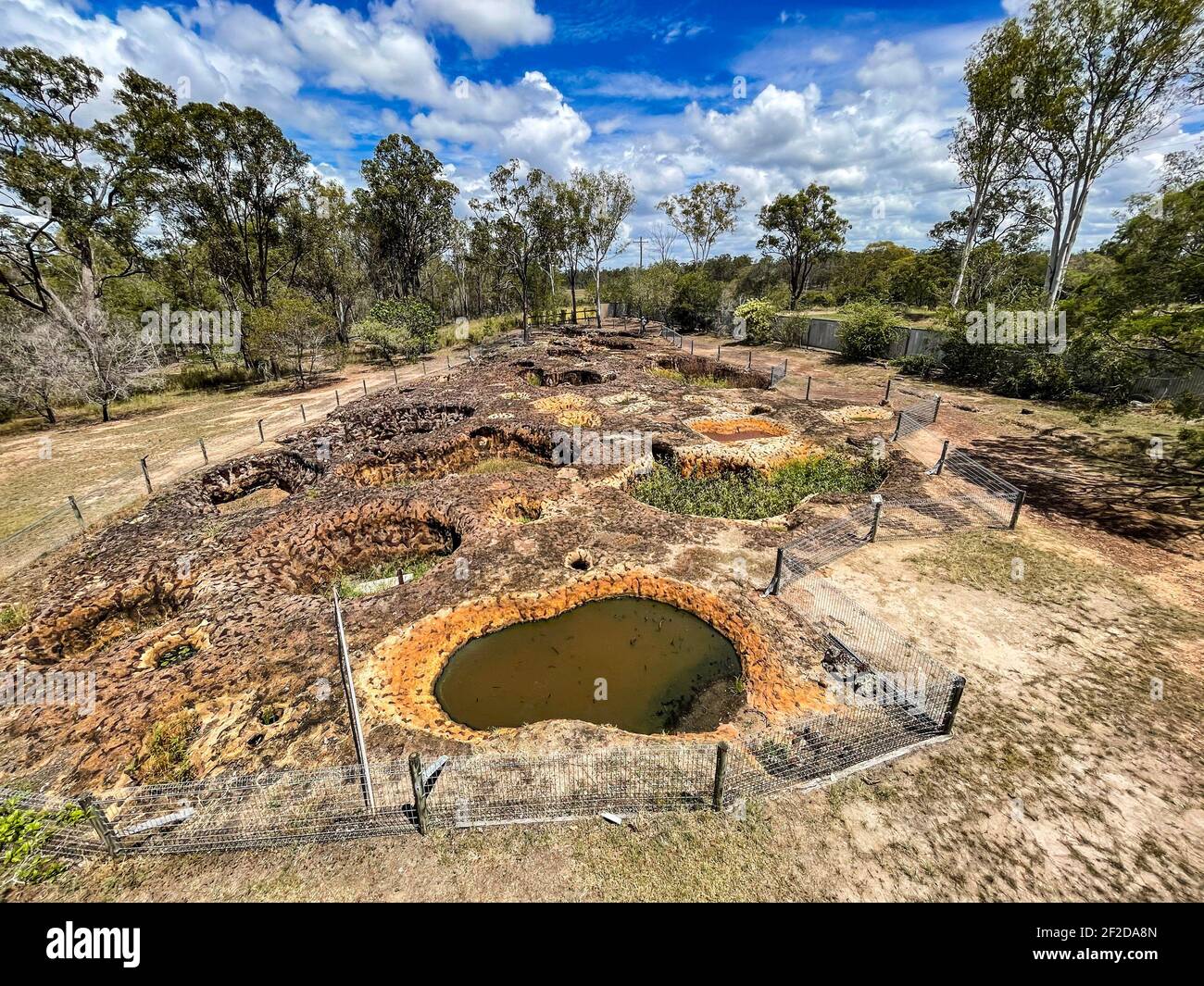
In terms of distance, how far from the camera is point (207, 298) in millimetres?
38688

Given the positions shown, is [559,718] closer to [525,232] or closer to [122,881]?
[122,881]

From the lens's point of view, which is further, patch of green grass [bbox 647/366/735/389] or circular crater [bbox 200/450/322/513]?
patch of green grass [bbox 647/366/735/389]

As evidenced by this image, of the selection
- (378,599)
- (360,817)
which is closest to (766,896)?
(360,817)

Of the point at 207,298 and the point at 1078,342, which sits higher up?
A: the point at 207,298

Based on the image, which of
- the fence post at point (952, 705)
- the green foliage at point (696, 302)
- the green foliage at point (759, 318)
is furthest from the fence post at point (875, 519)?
the green foliage at point (696, 302)

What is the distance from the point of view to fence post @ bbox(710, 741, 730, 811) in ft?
19.1

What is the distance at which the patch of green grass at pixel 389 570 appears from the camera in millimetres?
11609

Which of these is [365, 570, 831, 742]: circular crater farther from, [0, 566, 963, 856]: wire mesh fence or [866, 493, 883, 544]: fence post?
[866, 493, 883, 544]: fence post

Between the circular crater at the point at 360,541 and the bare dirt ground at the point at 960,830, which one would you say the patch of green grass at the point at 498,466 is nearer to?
the circular crater at the point at 360,541

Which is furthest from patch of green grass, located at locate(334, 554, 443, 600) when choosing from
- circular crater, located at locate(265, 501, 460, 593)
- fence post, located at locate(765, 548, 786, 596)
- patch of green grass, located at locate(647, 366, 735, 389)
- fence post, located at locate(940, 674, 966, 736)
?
patch of green grass, located at locate(647, 366, 735, 389)

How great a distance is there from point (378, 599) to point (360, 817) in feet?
16.3

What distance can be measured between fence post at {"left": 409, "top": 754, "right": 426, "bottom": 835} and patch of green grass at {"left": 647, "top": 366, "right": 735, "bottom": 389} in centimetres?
2859

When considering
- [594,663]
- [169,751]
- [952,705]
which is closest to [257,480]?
[169,751]

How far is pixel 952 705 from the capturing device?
671cm
